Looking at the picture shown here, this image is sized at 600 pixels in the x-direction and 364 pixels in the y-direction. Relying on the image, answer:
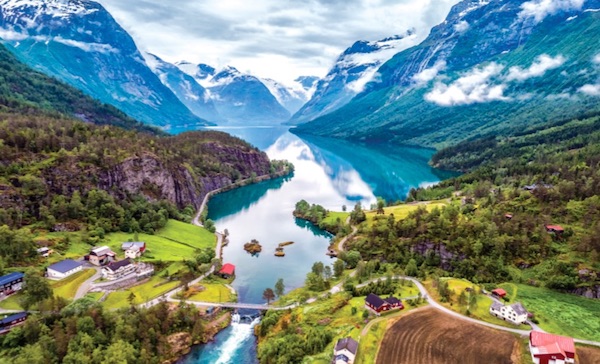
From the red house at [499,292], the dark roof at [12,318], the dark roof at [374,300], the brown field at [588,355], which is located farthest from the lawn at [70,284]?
the brown field at [588,355]

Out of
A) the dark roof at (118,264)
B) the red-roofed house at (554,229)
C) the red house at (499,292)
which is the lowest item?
the dark roof at (118,264)

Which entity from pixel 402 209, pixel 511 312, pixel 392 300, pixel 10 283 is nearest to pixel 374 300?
pixel 392 300

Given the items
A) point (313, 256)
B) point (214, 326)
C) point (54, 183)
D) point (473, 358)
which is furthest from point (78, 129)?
point (473, 358)

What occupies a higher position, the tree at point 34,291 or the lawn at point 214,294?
the tree at point 34,291

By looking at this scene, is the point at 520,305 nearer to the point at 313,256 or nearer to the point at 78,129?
the point at 313,256

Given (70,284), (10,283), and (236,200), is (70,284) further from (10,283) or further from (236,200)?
(236,200)

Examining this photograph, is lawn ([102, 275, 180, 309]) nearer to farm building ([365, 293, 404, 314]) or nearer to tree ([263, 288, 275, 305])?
tree ([263, 288, 275, 305])

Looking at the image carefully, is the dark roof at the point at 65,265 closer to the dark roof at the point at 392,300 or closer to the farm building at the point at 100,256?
the farm building at the point at 100,256
